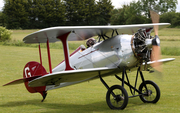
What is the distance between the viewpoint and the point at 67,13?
308 ft

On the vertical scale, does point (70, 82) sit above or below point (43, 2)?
below

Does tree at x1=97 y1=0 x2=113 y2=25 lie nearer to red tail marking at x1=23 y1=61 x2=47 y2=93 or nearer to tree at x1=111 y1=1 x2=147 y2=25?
tree at x1=111 y1=1 x2=147 y2=25

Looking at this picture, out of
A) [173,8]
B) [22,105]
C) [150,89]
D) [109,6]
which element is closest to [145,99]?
[150,89]

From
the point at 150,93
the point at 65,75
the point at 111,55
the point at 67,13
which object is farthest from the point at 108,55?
the point at 67,13

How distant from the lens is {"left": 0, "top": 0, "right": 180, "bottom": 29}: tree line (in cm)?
8362

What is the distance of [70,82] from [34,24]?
8067 cm

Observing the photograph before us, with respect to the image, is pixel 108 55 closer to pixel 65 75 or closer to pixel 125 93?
pixel 125 93

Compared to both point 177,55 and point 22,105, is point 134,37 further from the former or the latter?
point 177,55

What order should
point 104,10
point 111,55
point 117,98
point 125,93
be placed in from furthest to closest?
point 104,10, point 111,55, point 117,98, point 125,93

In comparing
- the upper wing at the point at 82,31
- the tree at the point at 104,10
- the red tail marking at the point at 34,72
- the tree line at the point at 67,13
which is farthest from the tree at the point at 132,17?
the upper wing at the point at 82,31

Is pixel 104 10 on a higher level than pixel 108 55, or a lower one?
higher

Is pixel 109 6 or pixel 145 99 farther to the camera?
pixel 109 6

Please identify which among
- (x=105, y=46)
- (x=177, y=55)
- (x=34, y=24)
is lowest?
(x=177, y=55)

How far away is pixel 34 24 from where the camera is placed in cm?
8600
